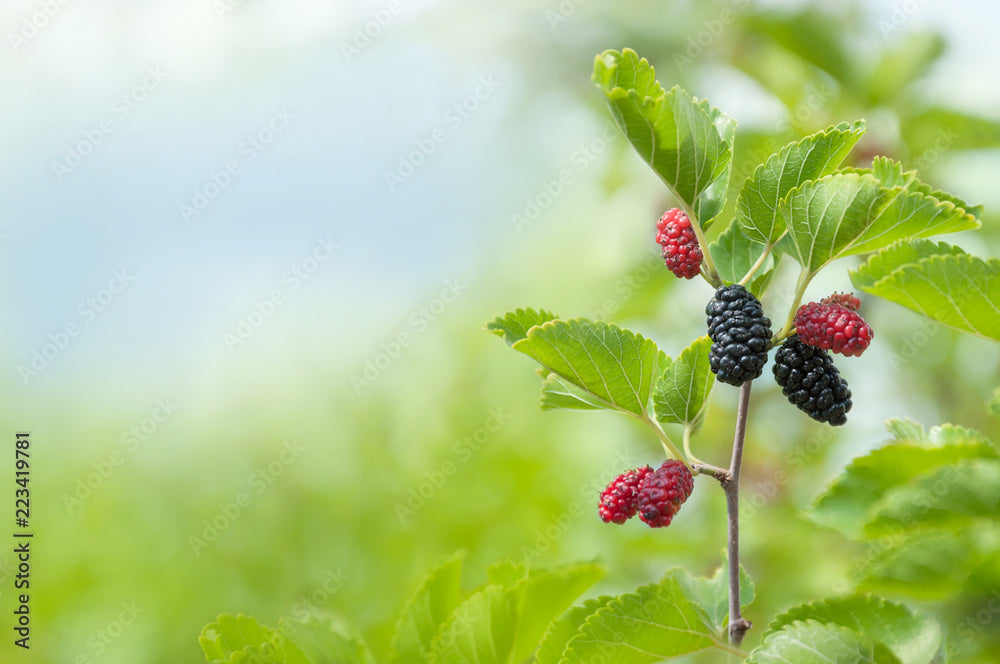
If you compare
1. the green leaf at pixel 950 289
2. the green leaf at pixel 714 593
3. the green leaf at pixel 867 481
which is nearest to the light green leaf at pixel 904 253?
the green leaf at pixel 950 289

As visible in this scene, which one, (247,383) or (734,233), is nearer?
(734,233)

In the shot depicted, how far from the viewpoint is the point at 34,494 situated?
215cm

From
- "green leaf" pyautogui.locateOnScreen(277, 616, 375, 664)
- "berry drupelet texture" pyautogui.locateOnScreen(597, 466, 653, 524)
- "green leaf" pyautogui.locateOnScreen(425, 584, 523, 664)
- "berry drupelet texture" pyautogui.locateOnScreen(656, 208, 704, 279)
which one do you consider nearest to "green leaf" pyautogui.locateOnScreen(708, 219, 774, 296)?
"berry drupelet texture" pyautogui.locateOnScreen(656, 208, 704, 279)

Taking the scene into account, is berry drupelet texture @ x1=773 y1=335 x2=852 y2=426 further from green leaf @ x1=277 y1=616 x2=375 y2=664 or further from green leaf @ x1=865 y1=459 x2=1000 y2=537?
green leaf @ x1=277 y1=616 x2=375 y2=664

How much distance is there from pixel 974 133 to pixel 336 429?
1594 millimetres

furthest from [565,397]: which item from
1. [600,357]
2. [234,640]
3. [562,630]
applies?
[234,640]

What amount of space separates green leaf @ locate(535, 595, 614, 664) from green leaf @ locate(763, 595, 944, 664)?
0.35 ft

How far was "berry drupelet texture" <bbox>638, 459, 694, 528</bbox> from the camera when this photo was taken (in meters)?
0.47

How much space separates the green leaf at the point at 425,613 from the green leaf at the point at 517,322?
8.1 inches

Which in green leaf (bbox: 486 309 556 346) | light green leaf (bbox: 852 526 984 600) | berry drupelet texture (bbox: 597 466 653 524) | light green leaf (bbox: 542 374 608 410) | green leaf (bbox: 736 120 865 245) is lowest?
light green leaf (bbox: 852 526 984 600)

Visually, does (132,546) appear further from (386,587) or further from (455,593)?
(455,593)

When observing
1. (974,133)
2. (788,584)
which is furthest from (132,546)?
(974,133)

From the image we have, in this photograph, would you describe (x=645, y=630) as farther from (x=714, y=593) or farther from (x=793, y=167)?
(x=793, y=167)

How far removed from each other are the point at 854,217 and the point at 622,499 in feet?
0.70
